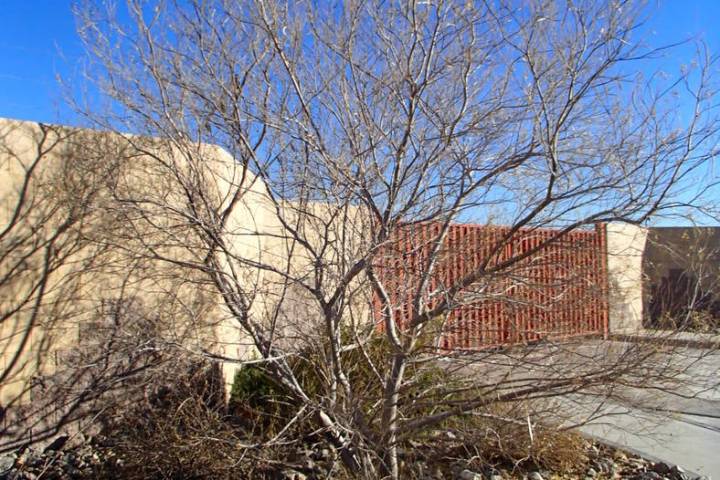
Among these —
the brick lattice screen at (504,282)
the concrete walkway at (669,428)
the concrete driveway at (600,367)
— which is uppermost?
the brick lattice screen at (504,282)

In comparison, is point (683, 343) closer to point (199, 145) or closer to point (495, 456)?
point (495, 456)

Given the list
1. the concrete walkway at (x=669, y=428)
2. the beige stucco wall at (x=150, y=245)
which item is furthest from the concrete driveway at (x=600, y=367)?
the beige stucco wall at (x=150, y=245)

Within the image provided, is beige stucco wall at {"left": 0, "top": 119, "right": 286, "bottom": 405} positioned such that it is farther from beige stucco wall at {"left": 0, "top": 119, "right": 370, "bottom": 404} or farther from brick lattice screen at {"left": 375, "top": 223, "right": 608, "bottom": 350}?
brick lattice screen at {"left": 375, "top": 223, "right": 608, "bottom": 350}

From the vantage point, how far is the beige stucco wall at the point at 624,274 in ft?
16.7

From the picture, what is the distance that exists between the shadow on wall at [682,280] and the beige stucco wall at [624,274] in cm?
8

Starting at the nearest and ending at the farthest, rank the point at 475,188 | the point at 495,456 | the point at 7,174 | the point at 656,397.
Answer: the point at 656,397 → the point at 475,188 → the point at 495,456 → the point at 7,174

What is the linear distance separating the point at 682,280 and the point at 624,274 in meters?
0.59

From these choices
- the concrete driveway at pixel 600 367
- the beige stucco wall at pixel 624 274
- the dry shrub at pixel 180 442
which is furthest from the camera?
the beige stucco wall at pixel 624 274

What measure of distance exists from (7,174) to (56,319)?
139 centimetres

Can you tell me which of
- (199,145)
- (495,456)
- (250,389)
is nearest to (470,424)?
(495,456)

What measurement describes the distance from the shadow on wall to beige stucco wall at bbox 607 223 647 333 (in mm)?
82

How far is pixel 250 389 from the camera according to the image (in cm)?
648

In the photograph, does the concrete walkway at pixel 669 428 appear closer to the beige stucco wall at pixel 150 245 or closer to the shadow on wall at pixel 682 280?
the shadow on wall at pixel 682 280

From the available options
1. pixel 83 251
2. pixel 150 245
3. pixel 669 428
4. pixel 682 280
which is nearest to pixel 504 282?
pixel 682 280
